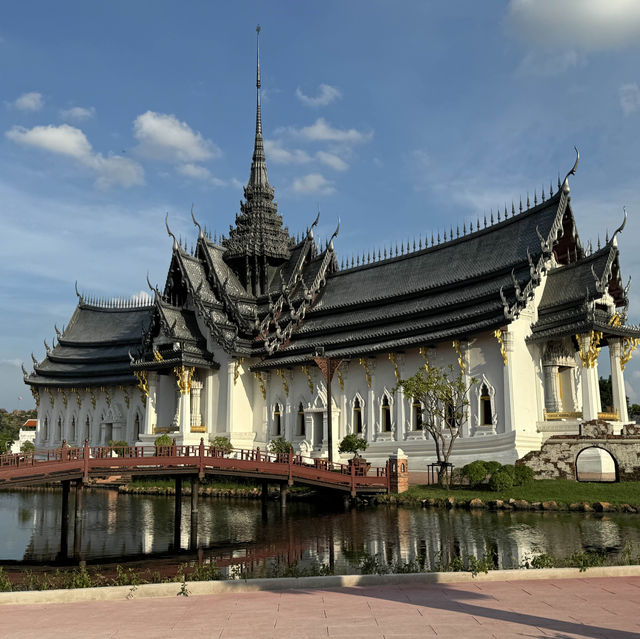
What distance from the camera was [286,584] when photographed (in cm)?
1133

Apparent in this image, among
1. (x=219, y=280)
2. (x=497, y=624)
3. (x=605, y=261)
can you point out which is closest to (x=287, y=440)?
(x=219, y=280)

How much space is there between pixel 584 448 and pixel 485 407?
5358 millimetres

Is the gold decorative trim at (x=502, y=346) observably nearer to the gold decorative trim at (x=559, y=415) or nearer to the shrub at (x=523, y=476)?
the gold decorative trim at (x=559, y=415)

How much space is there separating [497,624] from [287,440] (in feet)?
100

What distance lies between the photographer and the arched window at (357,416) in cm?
3644

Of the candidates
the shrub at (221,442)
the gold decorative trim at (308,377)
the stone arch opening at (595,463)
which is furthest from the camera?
the gold decorative trim at (308,377)

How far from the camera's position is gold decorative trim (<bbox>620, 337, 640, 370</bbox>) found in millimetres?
30094

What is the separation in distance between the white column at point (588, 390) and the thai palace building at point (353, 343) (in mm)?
52

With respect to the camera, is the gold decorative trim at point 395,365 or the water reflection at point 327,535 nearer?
the water reflection at point 327,535

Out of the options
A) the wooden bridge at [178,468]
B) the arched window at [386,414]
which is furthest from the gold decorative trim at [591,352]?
the arched window at [386,414]

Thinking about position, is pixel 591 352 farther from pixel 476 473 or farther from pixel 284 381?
pixel 284 381

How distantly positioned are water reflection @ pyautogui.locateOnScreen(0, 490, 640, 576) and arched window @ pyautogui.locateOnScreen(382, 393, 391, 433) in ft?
25.0

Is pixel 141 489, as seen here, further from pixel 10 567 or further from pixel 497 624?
pixel 497 624

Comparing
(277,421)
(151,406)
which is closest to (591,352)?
(277,421)
